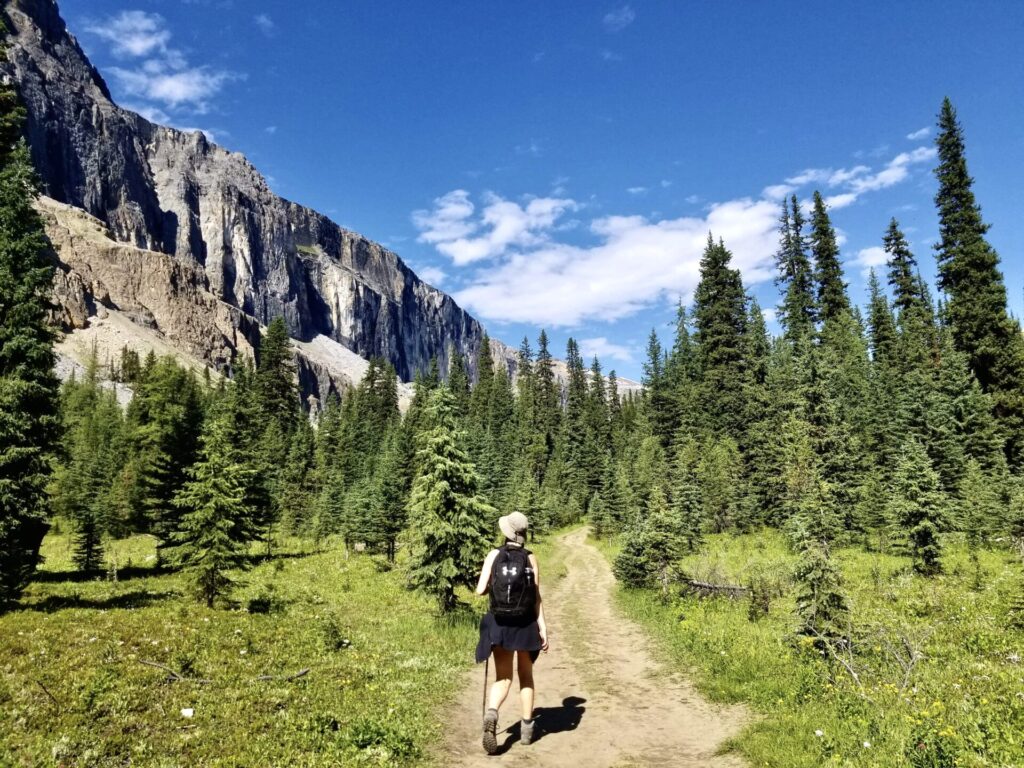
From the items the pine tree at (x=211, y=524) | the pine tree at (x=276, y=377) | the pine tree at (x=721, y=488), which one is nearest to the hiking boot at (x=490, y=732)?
the pine tree at (x=211, y=524)

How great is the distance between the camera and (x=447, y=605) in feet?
57.4

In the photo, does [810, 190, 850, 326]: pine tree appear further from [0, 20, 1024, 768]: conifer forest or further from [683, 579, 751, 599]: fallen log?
[683, 579, 751, 599]: fallen log

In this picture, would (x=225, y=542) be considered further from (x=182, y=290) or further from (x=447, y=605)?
(x=182, y=290)

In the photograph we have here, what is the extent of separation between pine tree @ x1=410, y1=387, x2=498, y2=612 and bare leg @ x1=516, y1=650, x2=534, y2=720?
32.2ft

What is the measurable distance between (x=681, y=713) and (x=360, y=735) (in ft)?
17.0

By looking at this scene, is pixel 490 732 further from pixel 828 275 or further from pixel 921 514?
pixel 828 275

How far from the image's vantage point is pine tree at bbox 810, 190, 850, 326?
53875 millimetres

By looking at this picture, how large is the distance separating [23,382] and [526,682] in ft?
55.3

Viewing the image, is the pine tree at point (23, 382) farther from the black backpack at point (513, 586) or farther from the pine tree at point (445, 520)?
the black backpack at point (513, 586)

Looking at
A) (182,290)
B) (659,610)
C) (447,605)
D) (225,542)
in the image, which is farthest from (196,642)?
(182,290)

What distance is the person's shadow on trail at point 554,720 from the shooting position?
789 cm

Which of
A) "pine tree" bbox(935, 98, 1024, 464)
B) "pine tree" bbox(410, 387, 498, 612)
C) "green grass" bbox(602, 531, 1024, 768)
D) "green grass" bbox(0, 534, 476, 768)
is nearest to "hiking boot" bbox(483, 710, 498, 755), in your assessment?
"green grass" bbox(0, 534, 476, 768)

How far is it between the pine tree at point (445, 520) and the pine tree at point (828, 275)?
47602 mm

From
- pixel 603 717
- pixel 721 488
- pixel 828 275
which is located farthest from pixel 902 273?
pixel 603 717
